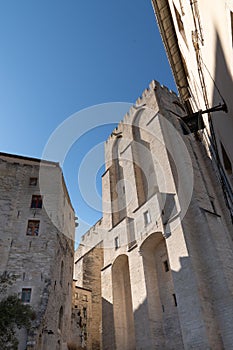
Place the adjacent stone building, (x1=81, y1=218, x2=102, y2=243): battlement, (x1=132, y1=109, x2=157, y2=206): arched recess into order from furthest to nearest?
(x1=81, y1=218, x2=102, y2=243): battlement, (x1=132, y1=109, x2=157, y2=206): arched recess, the adjacent stone building

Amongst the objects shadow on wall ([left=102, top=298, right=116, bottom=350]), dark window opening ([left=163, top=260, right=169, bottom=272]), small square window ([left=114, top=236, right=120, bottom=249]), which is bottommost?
shadow on wall ([left=102, top=298, right=116, bottom=350])

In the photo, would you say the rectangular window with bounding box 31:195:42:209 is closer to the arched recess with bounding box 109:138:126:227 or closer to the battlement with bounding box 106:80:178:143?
the arched recess with bounding box 109:138:126:227

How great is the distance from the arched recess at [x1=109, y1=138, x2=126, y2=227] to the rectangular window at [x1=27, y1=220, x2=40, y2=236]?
8.07m

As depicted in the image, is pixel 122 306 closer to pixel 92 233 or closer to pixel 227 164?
pixel 92 233

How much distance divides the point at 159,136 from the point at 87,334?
47.5ft

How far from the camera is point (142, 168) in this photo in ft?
77.0

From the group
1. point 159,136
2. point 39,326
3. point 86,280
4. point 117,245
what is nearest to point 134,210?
point 117,245

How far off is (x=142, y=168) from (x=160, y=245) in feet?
22.7

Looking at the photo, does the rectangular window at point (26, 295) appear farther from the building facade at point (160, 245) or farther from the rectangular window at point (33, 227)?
the building facade at point (160, 245)

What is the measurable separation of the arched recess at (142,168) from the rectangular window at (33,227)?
8052 mm

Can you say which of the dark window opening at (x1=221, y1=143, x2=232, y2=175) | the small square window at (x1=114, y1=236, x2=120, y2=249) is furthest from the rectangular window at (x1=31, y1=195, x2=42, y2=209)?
the dark window opening at (x1=221, y1=143, x2=232, y2=175)

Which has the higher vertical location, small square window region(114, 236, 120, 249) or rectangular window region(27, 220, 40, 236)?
small square window region(114, 236, 120, 249)

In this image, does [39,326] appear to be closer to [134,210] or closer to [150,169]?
[134,210]

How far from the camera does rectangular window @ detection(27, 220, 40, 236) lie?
15.4 metres
